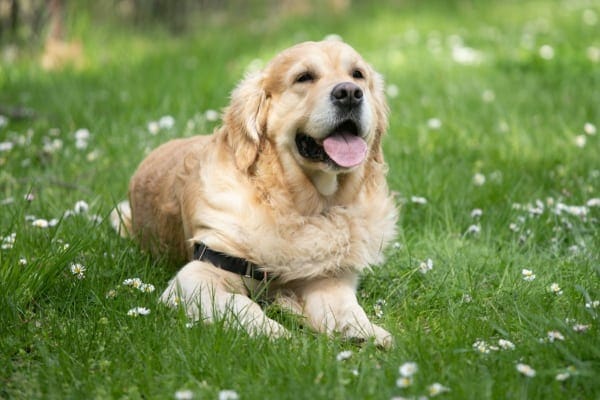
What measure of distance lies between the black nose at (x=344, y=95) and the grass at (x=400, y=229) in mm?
846

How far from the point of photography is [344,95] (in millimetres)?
3625

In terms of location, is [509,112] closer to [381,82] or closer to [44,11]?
[381,82]

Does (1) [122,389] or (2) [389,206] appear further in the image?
(2) [389,206]

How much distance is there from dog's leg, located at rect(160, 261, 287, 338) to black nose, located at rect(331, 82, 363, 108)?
887 mm

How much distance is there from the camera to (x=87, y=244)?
12.6ft

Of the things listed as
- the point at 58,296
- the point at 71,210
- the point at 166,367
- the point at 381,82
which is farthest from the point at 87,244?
the point at 381,82

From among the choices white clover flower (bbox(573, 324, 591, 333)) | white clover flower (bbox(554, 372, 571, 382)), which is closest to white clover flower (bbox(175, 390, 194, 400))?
white clover flower (bbox(554, 372, 571, 382))

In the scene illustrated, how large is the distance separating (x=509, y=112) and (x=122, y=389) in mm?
4678

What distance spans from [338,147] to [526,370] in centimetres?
139

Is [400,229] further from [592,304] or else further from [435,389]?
[435,389]

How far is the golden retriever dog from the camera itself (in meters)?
3.65

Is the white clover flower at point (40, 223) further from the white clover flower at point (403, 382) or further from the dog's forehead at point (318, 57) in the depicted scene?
the white clover flower at point (403, 382)

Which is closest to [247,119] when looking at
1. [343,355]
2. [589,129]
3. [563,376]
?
[343,355]

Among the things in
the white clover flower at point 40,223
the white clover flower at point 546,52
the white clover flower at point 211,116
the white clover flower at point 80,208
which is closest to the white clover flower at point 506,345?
the white clover flower at point 40,223
